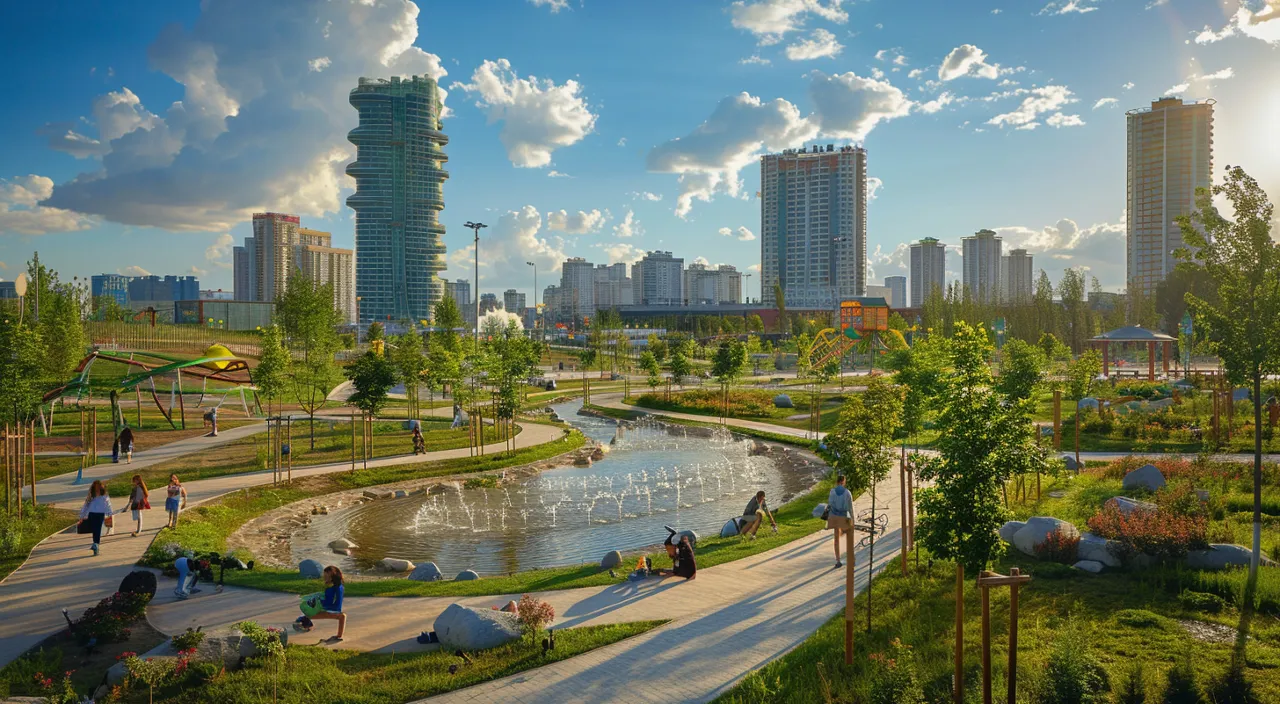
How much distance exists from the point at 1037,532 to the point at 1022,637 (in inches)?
159

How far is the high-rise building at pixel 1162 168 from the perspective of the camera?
511ft

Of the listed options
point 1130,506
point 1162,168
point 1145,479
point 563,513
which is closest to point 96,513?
point 563,513

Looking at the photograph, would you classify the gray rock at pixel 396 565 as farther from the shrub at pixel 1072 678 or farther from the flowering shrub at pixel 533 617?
the shrub at pixel 1072 678

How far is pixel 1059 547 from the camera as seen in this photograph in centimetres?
1288

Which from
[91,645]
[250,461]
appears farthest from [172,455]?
[91,645]

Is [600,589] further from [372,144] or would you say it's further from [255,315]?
[372,144]

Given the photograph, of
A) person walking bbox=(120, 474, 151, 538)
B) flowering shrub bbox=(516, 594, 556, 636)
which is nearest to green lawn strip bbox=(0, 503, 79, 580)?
person walking bbox=(120, 474, 151, 538)

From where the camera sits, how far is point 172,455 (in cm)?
2700

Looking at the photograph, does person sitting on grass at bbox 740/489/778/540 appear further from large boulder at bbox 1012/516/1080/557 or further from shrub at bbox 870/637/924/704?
shrub at bbox 870/637/924/704

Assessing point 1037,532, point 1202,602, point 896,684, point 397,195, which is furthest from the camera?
point 397,195

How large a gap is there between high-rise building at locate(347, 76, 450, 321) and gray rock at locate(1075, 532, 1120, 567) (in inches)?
7288

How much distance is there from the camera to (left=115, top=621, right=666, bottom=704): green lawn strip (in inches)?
345

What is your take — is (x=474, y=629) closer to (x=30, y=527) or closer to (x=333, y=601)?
(x=333, y=601)

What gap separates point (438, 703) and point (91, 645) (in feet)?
18.1
